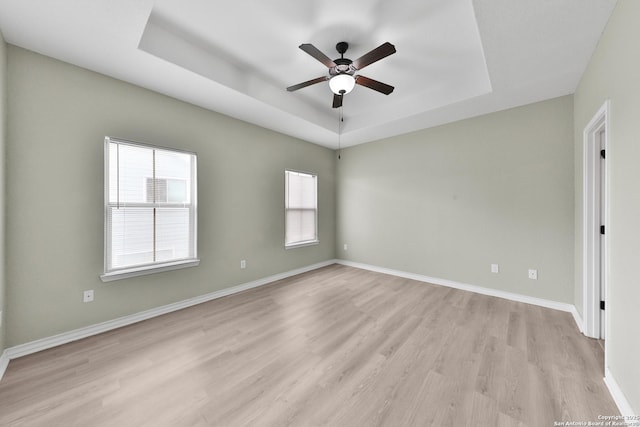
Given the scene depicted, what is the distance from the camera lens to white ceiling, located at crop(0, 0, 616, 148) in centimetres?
180

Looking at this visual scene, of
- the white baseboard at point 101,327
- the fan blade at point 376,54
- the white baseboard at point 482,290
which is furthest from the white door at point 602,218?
the white baseboard at point 101,327

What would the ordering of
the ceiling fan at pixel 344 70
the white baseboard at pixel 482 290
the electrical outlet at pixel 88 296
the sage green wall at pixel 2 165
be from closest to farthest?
the sage green wall at pixel 2 165 → the ceiling fan at pixel 344 70 → the electrical outlet at pixel 88 296 → the white baseboard at pixel 482 290

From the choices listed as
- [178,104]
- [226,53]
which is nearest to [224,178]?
[178,104]

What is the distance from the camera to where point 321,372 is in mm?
1852

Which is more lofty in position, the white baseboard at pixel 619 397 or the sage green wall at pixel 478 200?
the sage green wall at pixel 478 200

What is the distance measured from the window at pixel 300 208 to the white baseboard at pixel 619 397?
12.6 feet

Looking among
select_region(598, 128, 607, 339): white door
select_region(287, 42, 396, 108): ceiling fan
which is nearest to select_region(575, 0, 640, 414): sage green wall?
select_region(598, 128, 607, 339): white door

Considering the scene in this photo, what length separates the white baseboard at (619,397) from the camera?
1.37m

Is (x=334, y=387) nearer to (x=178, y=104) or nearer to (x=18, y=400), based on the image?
(x=18, y=400)

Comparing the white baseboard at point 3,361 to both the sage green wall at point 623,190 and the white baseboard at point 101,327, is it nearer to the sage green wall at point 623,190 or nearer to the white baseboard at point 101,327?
the white baseboard at point 101,327

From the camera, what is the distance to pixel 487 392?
1633mm

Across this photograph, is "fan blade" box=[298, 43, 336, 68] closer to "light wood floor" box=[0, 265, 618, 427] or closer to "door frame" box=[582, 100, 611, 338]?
"door frame" box=[582, 100, 611, 338]

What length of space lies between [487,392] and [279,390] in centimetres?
143

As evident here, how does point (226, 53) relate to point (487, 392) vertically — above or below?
above
